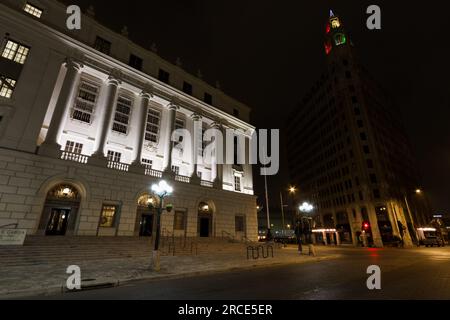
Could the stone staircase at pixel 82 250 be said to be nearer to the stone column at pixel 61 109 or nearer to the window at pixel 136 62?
the stone column at pixel 61 109

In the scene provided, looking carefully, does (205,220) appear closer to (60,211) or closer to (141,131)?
(141,131)

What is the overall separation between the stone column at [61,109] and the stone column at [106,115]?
2.97 m

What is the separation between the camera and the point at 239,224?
1240 inches

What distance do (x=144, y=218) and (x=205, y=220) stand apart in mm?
7908

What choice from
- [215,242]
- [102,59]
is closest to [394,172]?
[215,242]

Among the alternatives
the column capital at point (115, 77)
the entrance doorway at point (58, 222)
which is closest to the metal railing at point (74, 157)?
the entrance doorway at point (58, 222)

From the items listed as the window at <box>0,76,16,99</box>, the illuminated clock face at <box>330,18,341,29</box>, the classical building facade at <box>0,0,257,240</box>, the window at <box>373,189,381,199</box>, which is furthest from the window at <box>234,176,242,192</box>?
the illuminated clock face at <box>330,18,341,29</box>

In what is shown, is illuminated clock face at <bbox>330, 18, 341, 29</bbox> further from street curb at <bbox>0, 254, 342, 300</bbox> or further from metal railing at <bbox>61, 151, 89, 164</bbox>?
street curb at <bbox>0, 254, 342, 300</bbox>

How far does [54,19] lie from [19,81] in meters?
9.06

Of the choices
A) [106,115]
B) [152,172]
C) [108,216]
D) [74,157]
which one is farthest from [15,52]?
[108,216]

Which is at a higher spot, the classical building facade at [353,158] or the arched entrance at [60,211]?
the classical building facade at [353,158]

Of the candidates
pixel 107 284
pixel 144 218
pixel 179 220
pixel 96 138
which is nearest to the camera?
pixel 107 284

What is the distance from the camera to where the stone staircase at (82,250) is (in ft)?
41.6

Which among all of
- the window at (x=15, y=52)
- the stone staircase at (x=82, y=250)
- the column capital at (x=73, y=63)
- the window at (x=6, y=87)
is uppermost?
the column capital at (x=73, y=63)
